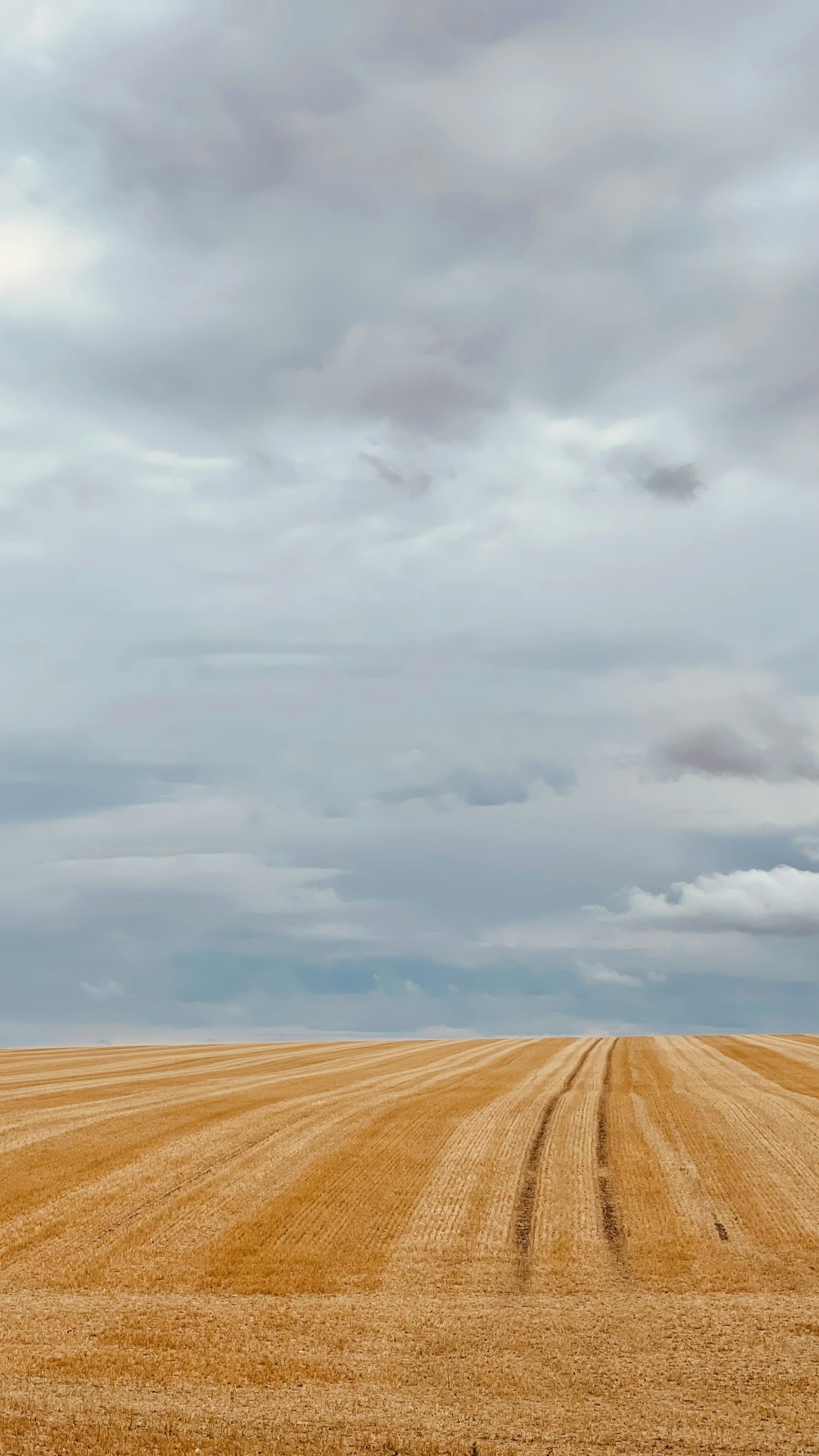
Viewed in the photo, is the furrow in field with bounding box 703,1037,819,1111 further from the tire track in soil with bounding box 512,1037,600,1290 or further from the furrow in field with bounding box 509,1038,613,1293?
the tire track in soil with bounding box 512,1037,600,1290

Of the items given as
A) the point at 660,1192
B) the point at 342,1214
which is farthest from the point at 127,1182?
the point at 660,1192

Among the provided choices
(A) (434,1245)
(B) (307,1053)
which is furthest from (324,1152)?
(B) (307,1053)

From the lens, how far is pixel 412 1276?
73.4 ft

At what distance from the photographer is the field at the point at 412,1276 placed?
15.6 metres

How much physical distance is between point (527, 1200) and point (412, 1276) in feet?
20.2

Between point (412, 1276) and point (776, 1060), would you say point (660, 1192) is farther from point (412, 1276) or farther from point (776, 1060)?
point (776, 1060)

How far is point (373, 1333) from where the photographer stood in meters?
19.2

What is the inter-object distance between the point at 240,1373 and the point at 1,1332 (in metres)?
4.61

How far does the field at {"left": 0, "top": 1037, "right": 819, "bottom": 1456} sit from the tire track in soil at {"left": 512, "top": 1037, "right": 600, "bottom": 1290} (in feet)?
0.28

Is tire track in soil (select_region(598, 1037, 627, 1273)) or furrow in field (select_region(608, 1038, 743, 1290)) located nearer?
furrow in field (select_region(608, 1038, 743, 1290))

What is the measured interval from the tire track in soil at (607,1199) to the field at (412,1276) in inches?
4.4

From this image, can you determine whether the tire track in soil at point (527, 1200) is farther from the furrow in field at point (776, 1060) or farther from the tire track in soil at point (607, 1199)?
the furrow in field at point (776, 1060)

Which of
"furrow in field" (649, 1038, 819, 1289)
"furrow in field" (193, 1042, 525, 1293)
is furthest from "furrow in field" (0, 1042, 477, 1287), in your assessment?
"furrow in field" (649, 1038, 819, 1289)

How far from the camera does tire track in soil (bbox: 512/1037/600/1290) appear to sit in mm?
23062
